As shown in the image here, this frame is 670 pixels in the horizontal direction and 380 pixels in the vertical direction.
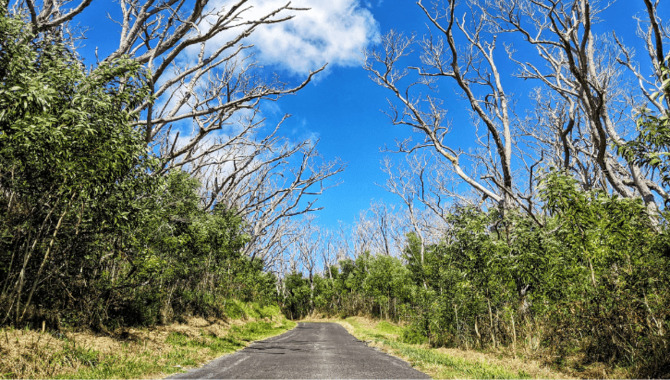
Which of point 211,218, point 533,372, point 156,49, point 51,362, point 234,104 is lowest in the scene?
point 533,372

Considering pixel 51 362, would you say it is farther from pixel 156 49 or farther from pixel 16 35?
pixel 156 49

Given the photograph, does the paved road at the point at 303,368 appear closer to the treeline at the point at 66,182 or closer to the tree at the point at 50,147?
the treeline at the point at 66,182

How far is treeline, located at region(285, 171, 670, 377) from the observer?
22.0 feet

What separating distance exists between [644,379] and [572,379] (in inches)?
53.5

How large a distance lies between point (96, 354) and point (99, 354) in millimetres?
180

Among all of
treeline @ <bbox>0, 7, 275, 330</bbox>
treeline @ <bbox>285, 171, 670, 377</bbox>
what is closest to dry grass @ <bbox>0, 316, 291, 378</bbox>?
treeline @ <bbox>0, 7, 275, 330</bbox>

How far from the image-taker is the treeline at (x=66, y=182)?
600 centimetres

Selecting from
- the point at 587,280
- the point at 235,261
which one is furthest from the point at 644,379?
the point at 235,261

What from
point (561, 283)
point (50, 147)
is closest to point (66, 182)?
point (50, 147)

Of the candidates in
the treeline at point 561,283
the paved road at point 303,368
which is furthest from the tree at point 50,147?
the treeline at point 561,283

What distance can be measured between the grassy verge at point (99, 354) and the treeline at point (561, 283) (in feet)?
27.6

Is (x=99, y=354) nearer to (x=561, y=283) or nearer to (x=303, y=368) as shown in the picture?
(x=303, y=368)

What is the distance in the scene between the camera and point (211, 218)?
18.0 meters

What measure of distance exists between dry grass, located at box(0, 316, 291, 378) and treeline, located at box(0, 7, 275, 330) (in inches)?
26.8
